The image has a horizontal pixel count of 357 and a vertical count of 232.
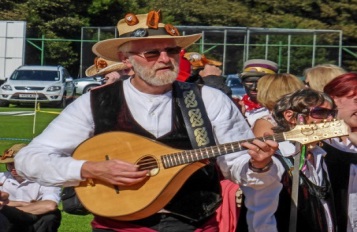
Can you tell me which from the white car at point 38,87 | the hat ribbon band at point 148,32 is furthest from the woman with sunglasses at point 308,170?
the white car at point 38,87

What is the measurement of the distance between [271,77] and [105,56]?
1.47 m

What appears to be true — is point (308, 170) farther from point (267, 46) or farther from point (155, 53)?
point (267, 46)

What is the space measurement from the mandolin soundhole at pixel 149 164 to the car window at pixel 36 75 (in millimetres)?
29505

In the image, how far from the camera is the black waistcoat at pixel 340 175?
228 inches

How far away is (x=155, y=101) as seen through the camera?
5.06 metres

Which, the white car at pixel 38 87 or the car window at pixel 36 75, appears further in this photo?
the car window at pixel 36 75

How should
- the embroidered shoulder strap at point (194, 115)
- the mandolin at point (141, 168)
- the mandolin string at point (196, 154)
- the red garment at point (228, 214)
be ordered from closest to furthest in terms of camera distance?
the mandolin string at point (196, 154) → the mandolin at point (141, 168) → the embroidered shoulder strap at point (194, 115) → the red garment at point (228, 214)

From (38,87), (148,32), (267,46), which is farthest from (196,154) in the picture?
(267,46)

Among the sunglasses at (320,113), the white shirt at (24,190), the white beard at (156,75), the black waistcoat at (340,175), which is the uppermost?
the white beard at (156,75)

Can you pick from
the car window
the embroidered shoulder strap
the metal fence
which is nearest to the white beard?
the embroidered shoulder strap

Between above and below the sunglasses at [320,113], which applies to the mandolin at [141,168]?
below

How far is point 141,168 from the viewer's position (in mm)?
4867

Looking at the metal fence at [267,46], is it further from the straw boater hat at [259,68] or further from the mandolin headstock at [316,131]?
the mandolin headstock at [316,131]

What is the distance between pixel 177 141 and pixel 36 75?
29902 mm
